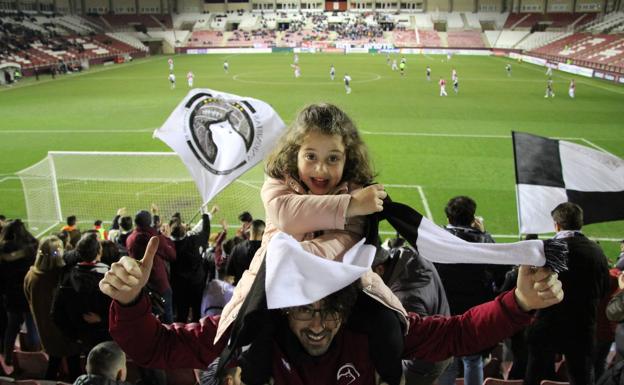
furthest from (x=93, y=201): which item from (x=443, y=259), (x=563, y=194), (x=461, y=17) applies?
(x=461, y=17)

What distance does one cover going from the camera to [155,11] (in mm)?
78562

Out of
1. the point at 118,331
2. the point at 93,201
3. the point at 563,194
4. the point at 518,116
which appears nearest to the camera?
the point at 118,331

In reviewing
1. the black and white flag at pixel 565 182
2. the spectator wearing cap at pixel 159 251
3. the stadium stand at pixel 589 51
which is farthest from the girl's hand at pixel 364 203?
the stadium stand at pixel 589 51

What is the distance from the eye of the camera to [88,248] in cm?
392

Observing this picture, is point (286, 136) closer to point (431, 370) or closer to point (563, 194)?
point (431, 370)

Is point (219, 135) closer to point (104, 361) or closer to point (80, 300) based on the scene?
point (80, 300)

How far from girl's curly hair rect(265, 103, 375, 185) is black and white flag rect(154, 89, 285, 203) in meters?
3.50

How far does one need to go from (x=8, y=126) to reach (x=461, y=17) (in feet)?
226

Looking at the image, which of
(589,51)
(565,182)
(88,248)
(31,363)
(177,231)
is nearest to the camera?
(88,248)

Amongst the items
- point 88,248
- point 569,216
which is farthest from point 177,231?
point 569,216

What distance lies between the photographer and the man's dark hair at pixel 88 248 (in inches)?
154

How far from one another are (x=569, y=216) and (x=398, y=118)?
63.5ft

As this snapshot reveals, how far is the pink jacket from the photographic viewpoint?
206cm

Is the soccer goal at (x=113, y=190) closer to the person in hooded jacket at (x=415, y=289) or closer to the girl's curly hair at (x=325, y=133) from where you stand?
the person in hooded jacket at (x=415, y=289)
